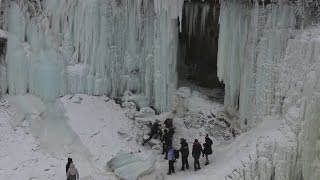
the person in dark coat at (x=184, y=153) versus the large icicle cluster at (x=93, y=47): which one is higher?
the large icicle cluster at (x=93, y=47)

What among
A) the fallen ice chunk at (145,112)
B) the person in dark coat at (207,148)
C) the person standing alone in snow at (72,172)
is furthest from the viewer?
the fallen ice chunk at (145,112)

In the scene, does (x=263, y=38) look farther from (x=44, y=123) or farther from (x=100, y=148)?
(x=44, y=123)

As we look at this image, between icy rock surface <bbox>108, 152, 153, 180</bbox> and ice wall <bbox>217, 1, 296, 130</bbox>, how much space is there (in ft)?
12.9

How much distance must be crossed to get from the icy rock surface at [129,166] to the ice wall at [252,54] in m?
3.92

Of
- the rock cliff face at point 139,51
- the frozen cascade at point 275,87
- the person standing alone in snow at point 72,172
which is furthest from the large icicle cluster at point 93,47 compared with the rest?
the person standing alone in snow at point 72,172

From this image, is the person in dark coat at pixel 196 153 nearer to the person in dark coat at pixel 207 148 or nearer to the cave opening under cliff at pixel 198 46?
the person in dark coat at pixel 207 148

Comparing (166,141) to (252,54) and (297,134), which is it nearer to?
(252,54)

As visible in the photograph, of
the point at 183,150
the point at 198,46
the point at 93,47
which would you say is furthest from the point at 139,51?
the point at 183,150

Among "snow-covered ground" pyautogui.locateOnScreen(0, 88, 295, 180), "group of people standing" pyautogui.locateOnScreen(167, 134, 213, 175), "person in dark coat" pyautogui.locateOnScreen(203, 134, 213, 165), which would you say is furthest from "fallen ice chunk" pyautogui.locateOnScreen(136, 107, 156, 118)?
"person in dark coat" pyautogui.locateOnScreen(203, 134, 213, 165)

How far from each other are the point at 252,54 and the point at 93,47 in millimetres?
5940

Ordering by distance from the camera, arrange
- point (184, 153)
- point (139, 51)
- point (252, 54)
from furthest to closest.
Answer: point (139, 51)
point (252, 54)
point (184, 153)

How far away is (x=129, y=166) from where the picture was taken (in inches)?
837

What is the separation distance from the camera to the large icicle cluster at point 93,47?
23.6m

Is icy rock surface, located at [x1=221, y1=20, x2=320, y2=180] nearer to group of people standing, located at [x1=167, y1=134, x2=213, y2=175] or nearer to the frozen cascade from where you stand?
the frozen cascade
